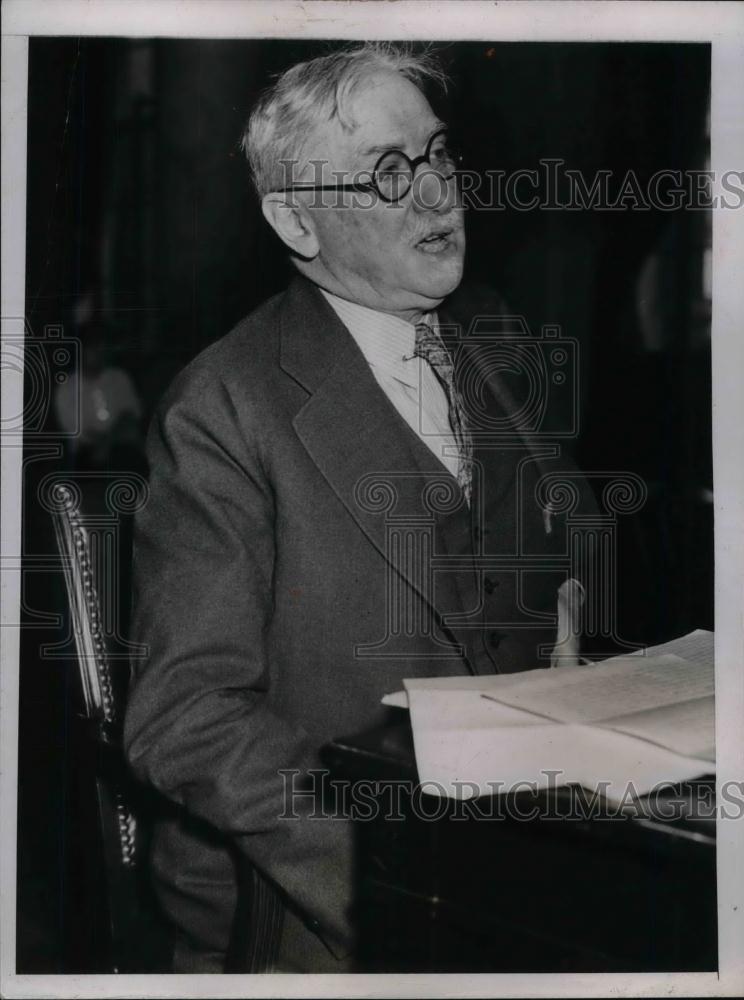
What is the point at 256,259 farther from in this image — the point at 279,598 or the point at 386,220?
the point at 279,598

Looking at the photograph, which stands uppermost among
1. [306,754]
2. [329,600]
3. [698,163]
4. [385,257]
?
[698,163]

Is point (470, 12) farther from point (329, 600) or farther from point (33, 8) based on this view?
point (329, 600)

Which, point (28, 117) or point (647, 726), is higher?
point (28, 117)

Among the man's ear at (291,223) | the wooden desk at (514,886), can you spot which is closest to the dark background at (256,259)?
the man's ear at (291,223)

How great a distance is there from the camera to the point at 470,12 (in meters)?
1.45

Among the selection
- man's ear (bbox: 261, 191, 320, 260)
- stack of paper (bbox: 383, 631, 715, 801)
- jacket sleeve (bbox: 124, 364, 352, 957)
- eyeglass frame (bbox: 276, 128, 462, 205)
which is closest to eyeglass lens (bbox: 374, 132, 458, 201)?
eyeglass frame (bbox: 276, 128, 462, 205)

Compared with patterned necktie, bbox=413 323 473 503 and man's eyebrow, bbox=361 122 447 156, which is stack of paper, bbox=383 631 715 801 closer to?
patterned necktie, bbox=413 323 473 503

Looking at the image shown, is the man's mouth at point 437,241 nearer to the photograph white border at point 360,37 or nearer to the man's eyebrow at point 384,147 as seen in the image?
the man's eyebrow at point 384,147

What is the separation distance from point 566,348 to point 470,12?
1.53 feet

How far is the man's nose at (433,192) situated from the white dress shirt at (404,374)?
0.50 feet

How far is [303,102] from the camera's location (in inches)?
55.7

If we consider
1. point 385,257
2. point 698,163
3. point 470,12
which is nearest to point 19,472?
point 385,257

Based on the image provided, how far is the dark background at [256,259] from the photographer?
4.67 ft

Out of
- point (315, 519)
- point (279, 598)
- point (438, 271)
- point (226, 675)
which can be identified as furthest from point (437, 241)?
point (226, 675)
